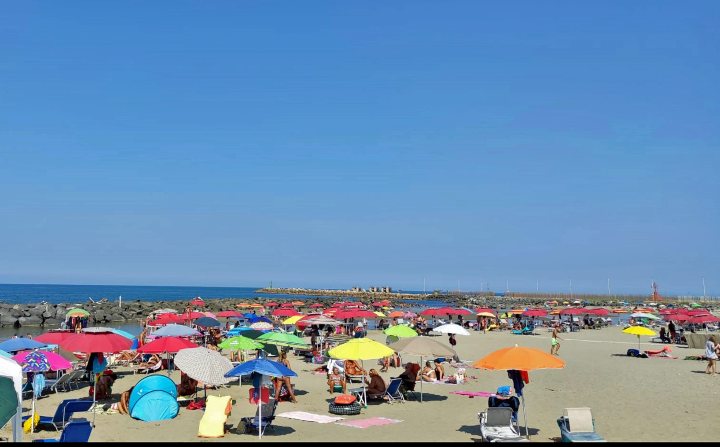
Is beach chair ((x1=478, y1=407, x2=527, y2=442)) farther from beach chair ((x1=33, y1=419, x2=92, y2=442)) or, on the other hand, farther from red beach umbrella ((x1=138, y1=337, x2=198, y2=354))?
red beach umbrella ((x1=138, y1=337, x2=198, y2=354))

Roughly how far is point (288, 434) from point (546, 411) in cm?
611

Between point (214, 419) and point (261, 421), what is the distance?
0.88 m

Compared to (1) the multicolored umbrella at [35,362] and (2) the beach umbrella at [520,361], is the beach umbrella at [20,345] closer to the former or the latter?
(1) the multicolored umbrella at [35,362]

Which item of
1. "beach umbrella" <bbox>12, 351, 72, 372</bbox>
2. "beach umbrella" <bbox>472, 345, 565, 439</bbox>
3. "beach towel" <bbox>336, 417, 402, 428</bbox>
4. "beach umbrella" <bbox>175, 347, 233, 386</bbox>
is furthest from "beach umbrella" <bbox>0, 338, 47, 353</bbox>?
"beach umbrella" <bbox>472, 345, 565, 439</bbox>


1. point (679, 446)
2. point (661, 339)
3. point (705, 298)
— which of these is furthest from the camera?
point (705, 298)

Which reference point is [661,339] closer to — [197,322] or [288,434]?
[197,322]

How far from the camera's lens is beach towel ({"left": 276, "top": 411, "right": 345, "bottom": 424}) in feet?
40.4

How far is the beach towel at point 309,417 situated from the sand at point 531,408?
0.21 metres

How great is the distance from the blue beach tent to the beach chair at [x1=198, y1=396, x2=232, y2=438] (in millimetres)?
1541

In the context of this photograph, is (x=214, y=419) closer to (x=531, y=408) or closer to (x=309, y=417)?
(x=309, y=417)

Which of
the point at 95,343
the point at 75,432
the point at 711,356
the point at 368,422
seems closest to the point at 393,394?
the point at 368,422

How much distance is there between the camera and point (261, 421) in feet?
36.8

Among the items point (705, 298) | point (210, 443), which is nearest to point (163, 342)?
point (210, 443)

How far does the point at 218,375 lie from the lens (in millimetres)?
11922
